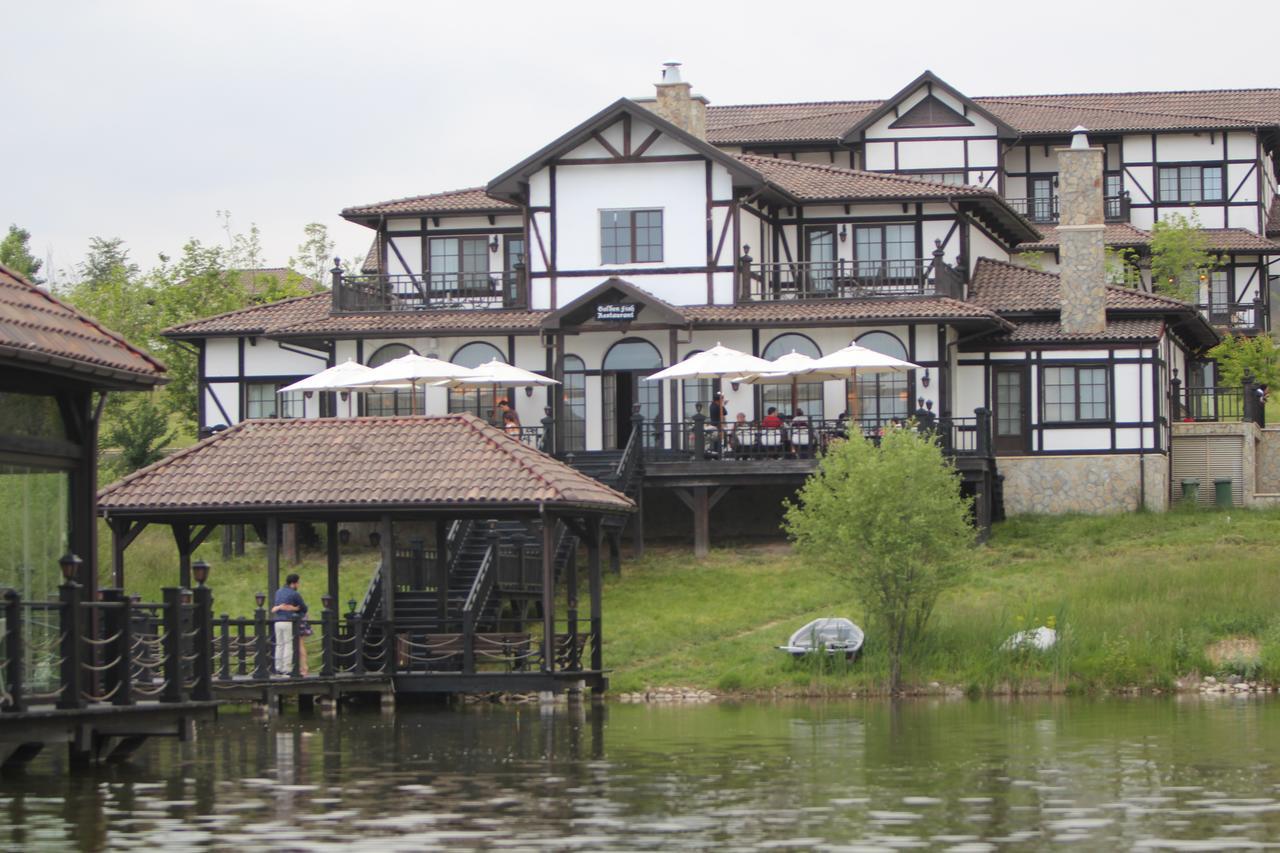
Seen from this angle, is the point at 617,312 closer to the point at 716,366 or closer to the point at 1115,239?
the point at 716,366

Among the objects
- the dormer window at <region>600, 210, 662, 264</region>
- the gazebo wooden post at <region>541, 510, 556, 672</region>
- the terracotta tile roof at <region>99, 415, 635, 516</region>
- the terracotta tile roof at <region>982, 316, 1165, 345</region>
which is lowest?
the gazebo wooden post at <region>541, 510, 556, 672</region>

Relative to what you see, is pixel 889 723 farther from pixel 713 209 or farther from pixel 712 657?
pixel 713 209

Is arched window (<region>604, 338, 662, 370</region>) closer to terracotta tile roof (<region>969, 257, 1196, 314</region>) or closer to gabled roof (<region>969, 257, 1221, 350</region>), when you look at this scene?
gabled roof (<region>969, 257, 1221, 350</region>)

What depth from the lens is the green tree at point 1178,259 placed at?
6450 cm

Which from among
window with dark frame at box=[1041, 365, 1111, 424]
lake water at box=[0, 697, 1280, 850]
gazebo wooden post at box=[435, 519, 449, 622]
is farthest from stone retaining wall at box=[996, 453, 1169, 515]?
lake water at box=[0, 697, 1280, 850]

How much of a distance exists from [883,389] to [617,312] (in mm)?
5557

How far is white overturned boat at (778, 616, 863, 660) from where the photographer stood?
125 ft

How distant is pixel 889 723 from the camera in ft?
104

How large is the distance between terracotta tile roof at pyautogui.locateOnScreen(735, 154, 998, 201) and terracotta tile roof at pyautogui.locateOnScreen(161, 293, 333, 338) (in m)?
9.82

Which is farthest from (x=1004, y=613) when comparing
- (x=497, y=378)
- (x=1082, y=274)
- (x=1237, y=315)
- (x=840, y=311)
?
(x=1237, y=315)

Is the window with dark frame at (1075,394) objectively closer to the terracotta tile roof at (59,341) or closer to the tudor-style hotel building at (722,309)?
the tudor-style hotel building at (722,309)

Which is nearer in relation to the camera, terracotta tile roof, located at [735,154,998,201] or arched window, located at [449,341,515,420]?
arched window, located at [449,341,515,420]

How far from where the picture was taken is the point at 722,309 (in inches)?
1966

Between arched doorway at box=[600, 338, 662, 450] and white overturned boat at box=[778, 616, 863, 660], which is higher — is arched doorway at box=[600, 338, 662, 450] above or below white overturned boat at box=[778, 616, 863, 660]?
above
